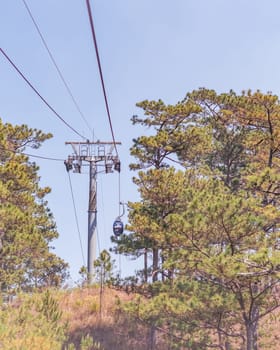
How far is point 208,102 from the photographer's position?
15984mm

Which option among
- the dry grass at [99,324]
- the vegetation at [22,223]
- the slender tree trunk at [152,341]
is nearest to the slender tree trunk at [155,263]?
the dry grass at [99,324]

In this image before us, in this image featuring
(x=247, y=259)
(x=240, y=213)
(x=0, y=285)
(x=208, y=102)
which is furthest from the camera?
(x=0, y=285)

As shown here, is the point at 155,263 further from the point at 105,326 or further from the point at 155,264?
the point at 105,326

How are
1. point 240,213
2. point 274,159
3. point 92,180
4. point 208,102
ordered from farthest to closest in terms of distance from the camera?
1. point 92,180
2. point 208,102
3. point 274,159
4. point 240,213

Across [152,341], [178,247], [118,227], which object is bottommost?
[152,341]

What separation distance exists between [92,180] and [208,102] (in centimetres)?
792

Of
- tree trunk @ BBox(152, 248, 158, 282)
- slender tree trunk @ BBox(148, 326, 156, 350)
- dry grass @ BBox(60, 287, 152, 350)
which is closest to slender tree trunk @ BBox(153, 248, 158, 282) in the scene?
tree trunk @ BBox(152, 248, 158, 282)

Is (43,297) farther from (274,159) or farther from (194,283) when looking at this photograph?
(274,159)

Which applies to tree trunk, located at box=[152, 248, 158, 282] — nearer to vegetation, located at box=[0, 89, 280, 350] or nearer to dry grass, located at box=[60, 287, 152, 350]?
vegetation, located at box=[0, 89, 280, 350]

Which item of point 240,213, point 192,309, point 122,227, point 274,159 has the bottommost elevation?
point 192,309

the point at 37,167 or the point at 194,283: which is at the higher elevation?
the point at 37,167

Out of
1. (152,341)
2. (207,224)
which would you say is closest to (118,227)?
(152,341)

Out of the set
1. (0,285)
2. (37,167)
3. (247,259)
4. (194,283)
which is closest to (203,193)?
(247,259)

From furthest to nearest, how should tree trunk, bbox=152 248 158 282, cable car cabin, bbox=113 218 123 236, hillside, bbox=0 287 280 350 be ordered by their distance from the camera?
cable car cabin, bbox=113 218 123 236, tree trunk, bbox=152 248 158 282, hillside, bbox=0 287 280 350
